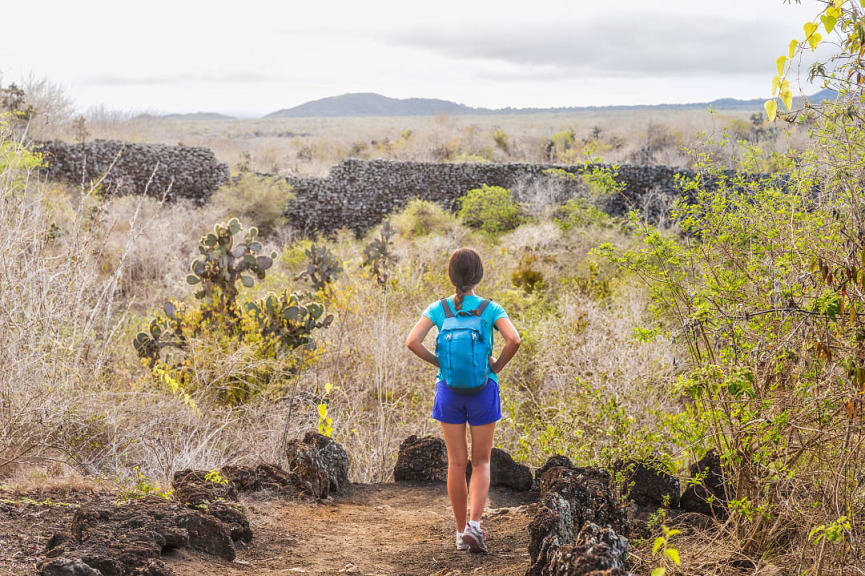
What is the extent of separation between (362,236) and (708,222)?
17619 mm

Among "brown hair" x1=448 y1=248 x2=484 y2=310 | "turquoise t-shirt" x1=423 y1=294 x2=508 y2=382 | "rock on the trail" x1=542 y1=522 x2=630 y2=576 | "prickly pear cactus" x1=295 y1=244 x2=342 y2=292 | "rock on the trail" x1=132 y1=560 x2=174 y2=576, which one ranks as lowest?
"rock on the trail" x1=132 y1=560 x2=174 y2=576

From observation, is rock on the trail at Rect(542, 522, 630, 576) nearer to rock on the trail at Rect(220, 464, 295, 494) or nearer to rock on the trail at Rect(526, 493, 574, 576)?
rock on the trail at Rect(526, 493, 574, 576)

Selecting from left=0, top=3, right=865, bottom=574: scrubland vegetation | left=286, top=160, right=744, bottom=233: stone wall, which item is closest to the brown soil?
left=0, top=3, right=865, bottom=574: scrubland vegetation

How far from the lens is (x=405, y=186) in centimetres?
2216

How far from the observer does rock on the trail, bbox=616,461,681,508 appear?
4.23 meters

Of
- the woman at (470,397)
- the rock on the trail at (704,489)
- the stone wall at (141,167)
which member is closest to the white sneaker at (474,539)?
the woman at (470,397)

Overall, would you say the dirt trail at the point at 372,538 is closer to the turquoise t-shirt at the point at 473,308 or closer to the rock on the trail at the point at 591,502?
the rock on the trail at the point at 591,502

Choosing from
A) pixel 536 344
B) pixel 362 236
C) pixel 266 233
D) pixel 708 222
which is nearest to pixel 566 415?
pixel 708 222

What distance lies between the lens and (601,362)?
270 inches

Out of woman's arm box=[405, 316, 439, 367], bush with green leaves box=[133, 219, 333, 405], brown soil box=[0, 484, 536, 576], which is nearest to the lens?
brown soil box=[0, 484, 536, 576]

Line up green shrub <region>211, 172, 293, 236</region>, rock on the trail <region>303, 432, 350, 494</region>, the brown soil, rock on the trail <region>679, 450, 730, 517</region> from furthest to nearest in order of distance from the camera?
1. green shrub <region>211, 172, 293, 236</region>
2. rock on the trail <region>303, 432, 350, 494</region>
3. rock on the trail <region>679, 450, 730, 517</region>
4. the brown soil

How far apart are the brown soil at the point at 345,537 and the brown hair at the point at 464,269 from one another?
3.86 ft

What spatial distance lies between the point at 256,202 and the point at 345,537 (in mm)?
16357

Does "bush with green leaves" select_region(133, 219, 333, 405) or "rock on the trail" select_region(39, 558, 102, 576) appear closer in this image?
"rock on the trail" select_region(39, 558, 102, 576)
